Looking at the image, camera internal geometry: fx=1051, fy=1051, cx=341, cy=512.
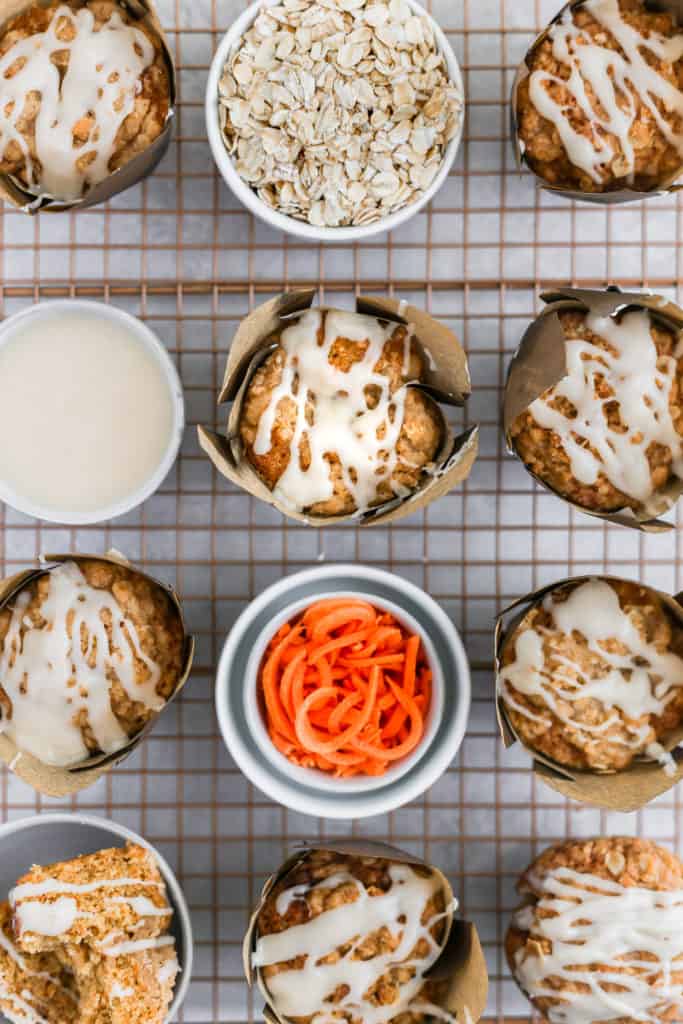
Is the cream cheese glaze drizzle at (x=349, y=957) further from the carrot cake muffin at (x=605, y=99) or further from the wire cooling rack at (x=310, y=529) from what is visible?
the carrot cake muffin at (x=605, y=99)

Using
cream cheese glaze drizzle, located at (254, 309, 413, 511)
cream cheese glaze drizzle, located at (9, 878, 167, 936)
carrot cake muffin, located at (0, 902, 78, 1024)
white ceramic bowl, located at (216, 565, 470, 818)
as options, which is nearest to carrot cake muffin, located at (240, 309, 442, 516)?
cream cheese glaze drizzle, located at (254, 309, 413, 511)

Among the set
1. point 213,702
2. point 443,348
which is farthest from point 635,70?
point 213,702

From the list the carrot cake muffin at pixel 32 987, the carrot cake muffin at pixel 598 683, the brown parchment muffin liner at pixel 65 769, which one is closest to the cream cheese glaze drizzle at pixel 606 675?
the carrot cake muffin at pixel 598 683

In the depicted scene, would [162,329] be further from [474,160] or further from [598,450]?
[598,450]

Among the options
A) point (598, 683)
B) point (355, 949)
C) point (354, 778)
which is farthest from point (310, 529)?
point (355, 949)

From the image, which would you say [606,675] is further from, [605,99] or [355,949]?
[605,99]
